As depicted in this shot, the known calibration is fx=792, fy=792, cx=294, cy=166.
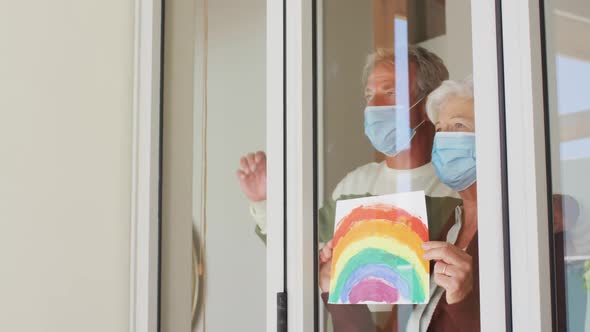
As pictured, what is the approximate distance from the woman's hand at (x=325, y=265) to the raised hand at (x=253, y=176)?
230mm

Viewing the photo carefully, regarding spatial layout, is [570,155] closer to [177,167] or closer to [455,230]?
[455,230]

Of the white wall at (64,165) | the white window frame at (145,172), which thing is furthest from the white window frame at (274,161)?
the white wall at (64,165)

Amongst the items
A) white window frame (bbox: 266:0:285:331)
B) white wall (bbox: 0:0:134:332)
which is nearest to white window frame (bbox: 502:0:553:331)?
white window frame (bbox: 266:0:285:331)

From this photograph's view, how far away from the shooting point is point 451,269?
1225 millimetres

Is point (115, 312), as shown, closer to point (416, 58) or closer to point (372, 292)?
point (372, 292)

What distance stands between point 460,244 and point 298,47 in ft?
1.87

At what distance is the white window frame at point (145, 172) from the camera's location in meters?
2.10

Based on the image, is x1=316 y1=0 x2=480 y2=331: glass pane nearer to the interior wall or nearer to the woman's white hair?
the woman's white hair

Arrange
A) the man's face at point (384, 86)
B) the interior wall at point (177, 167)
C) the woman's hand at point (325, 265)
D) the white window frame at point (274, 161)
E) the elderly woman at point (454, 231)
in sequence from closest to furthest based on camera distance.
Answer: the elderly woman at point (454, 231)
the man's face at point (384, 86)
the woman's hand at point (325, 265)
the white window frame at point (274, 161)
the interior wall at point (177, 167)

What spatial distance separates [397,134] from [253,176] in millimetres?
448

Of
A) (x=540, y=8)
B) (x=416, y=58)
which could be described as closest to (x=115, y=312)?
(x=416, y=58)

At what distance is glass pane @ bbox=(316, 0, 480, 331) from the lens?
1.22 meters

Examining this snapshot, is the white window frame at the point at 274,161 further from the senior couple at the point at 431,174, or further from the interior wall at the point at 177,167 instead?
the interior wall at the point at 177,167

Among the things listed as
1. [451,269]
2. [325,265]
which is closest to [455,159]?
[451,269]
